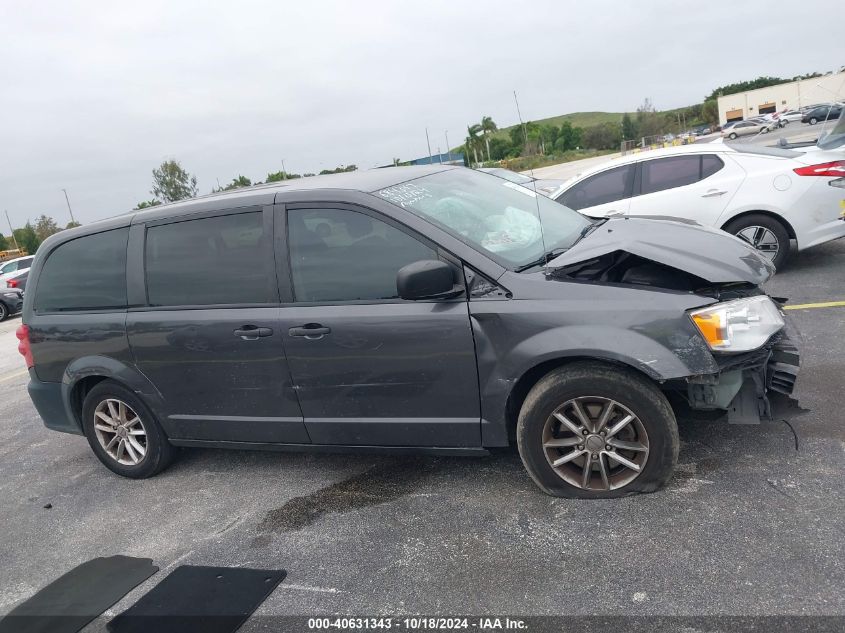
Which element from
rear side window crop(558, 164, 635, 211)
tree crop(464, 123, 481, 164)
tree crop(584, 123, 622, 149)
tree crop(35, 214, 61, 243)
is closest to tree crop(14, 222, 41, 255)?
tree crop(35, 214, 61, 243)

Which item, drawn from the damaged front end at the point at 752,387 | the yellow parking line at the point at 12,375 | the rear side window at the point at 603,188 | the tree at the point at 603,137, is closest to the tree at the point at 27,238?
the tree at the point at 603,137

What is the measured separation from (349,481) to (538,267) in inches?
68.7

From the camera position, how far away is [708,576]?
2.68 metres

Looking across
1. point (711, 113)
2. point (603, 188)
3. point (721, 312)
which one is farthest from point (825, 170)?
point (711, 113)

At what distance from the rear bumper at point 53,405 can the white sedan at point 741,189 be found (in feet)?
16.1

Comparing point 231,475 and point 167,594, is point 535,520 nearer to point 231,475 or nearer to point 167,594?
point 167,594

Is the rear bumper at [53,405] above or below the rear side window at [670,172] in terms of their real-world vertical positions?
below

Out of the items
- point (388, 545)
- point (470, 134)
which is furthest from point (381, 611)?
point (470, 134)

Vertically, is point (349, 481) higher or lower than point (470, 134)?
lower

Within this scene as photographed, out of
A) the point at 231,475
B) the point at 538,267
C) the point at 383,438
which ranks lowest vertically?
the point at 231,475

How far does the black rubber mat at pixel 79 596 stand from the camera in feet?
10.2

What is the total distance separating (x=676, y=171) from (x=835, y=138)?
6.48 ft

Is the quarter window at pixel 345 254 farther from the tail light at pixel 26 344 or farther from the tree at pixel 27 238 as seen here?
the tree at pixel 27 238

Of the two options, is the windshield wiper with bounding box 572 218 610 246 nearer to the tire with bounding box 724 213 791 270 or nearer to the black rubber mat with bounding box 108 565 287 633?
the black rubber mat with bounding box 108 565 287 633
